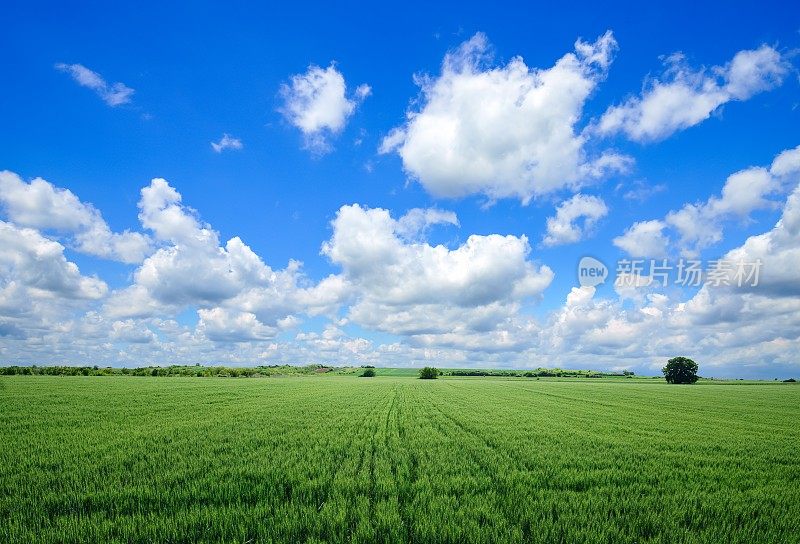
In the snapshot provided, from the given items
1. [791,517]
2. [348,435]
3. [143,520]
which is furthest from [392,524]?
[348,435]

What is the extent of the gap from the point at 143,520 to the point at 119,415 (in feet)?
61.2

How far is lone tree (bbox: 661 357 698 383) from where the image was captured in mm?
111625

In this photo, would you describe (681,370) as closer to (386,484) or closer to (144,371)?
(386,484)

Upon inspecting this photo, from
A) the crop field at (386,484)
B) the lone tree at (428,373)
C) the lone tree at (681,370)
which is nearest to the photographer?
the crop field at (386,484)

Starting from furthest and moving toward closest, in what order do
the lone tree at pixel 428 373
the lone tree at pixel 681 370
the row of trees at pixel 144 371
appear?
the lone tree at pixel 428 373, the lone tree at pixel 681 370, the row of trees at pixel 144 371

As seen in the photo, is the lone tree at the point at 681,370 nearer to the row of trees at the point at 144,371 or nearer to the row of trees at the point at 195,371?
the row of trees at the point at 195,371

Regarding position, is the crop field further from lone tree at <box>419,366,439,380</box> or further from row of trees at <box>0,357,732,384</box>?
lone tree at <box>419,366,439,380</box>

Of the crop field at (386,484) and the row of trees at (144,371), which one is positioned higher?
the crop field at (386,484)

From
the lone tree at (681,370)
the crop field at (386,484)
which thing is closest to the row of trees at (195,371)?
the lone tree at (681,370)

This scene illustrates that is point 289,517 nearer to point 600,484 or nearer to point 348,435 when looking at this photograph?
point 600,484

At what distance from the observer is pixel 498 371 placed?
19012cm

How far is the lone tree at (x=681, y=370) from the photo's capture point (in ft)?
366

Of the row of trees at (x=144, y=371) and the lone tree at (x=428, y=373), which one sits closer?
the row of trees at (x=144, y=371)

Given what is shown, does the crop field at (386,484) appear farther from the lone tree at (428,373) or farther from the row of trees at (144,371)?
the lone tree at (428,373)
